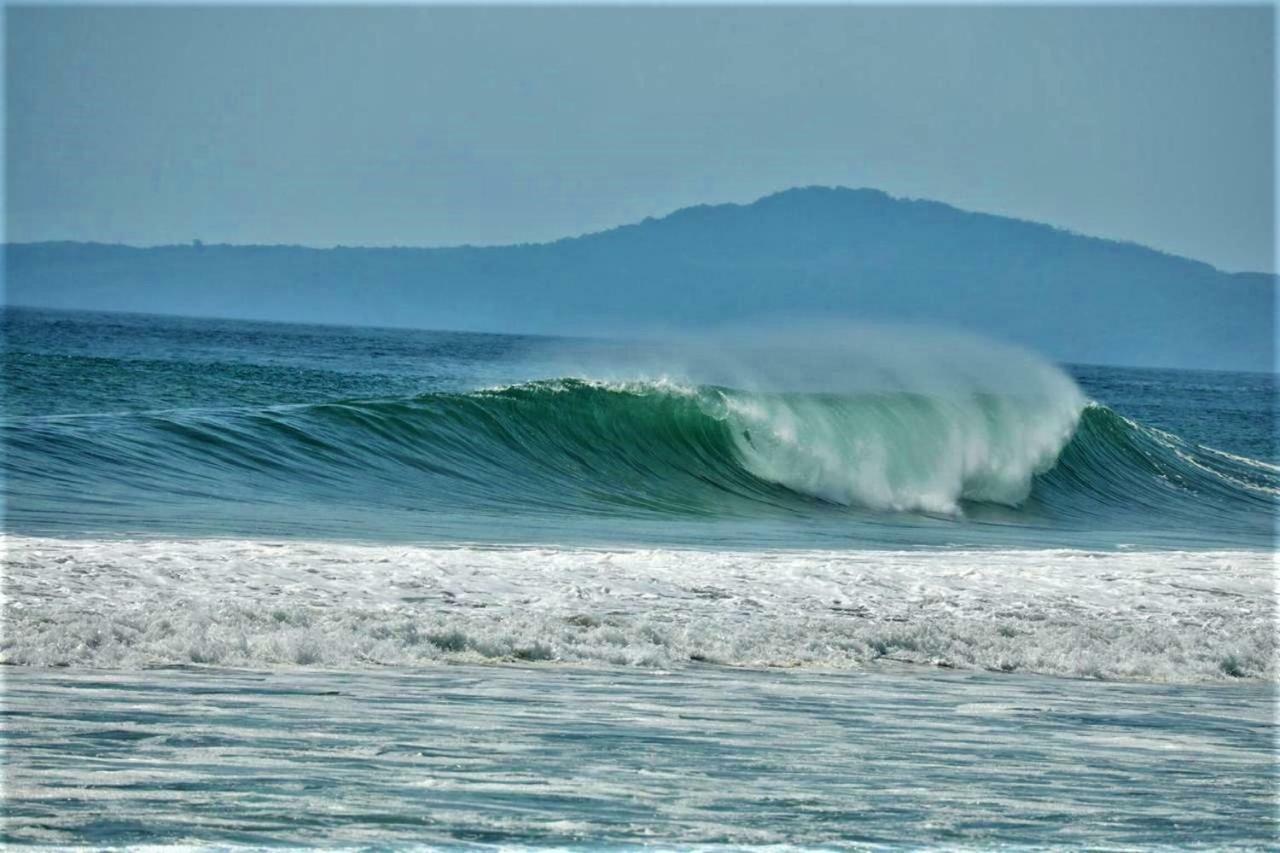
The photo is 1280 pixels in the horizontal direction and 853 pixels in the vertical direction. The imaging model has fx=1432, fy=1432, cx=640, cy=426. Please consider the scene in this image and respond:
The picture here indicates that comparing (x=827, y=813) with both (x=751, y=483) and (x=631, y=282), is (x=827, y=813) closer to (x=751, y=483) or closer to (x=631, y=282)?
(x=751, y=483)

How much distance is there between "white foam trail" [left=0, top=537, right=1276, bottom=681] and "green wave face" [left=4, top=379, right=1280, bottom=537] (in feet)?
7.68

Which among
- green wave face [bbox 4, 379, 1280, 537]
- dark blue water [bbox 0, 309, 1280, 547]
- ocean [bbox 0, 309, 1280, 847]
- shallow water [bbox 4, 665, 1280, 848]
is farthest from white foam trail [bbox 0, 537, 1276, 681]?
green wave face [bbox 4, 379, 1280, 537]

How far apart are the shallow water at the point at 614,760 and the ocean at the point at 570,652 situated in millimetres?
18

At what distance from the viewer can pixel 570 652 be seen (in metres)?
6.48

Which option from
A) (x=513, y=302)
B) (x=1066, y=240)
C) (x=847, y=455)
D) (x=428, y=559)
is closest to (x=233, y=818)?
(x=428, y=559)

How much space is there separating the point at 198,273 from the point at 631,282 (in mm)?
52992

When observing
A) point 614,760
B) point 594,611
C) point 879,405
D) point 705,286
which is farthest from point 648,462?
point 705,286

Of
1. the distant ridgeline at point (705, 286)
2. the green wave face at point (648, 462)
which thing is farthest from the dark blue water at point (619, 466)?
the distant ridgeline at point (705, 286)

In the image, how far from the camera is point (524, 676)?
237 inches

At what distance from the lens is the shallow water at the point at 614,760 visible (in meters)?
3.81

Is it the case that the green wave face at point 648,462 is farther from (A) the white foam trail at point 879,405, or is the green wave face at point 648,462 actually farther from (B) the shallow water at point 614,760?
(B) the shallow water at point 614,760

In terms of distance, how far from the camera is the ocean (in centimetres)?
405

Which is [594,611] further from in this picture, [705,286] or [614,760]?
[705,286]

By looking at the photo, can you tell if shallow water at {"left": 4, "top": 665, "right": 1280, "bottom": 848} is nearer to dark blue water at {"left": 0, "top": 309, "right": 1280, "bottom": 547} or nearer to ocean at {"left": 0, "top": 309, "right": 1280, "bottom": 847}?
ocean at {"left": 0, "top": 309, "right": 1280, "bottom": 847}
